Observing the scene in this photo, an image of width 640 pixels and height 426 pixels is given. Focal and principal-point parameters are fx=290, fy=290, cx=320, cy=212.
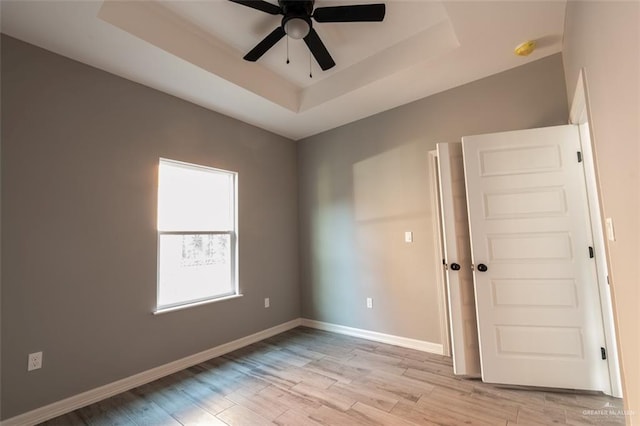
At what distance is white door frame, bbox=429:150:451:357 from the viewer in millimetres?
2982

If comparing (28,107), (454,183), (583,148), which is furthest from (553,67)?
(28,107)

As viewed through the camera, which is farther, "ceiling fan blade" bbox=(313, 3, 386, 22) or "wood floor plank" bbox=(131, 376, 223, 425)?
"wood floor plank" bbox=(131, 376, 223, 425)

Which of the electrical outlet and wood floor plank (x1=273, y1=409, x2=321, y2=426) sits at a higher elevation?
the electrical outlet

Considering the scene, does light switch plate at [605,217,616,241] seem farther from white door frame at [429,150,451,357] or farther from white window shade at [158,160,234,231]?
white window shade at [158,160,234,231]

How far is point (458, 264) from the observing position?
→ 2.57 m

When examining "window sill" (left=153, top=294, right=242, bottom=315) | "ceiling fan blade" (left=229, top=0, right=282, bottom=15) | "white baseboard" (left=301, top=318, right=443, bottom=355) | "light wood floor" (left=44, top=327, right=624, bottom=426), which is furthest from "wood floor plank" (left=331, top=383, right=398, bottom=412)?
"ceiling fan blade" (left=229, top=0, right=282, bottom=15)

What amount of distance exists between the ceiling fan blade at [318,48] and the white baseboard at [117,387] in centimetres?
310

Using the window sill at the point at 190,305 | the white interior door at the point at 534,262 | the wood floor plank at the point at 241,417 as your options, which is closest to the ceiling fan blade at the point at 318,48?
the white interior door at the point at 534,262

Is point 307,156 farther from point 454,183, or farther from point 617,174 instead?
point 617,174

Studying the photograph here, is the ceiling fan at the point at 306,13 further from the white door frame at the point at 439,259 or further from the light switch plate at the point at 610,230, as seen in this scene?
the light switch plate at the point at 610,230

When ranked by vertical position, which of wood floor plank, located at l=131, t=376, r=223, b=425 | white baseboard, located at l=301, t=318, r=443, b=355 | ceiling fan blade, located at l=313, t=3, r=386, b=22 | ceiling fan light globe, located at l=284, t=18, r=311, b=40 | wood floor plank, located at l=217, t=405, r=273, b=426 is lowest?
wood floor plank, located at l=217, t=405, r=273, b=426

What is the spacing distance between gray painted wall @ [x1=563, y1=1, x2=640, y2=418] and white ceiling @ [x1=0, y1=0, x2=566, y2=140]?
704 millimetres

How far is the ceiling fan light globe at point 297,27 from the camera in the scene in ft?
6.52

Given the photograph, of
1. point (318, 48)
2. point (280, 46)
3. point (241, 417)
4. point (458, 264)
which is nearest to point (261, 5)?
point (318, 48)
